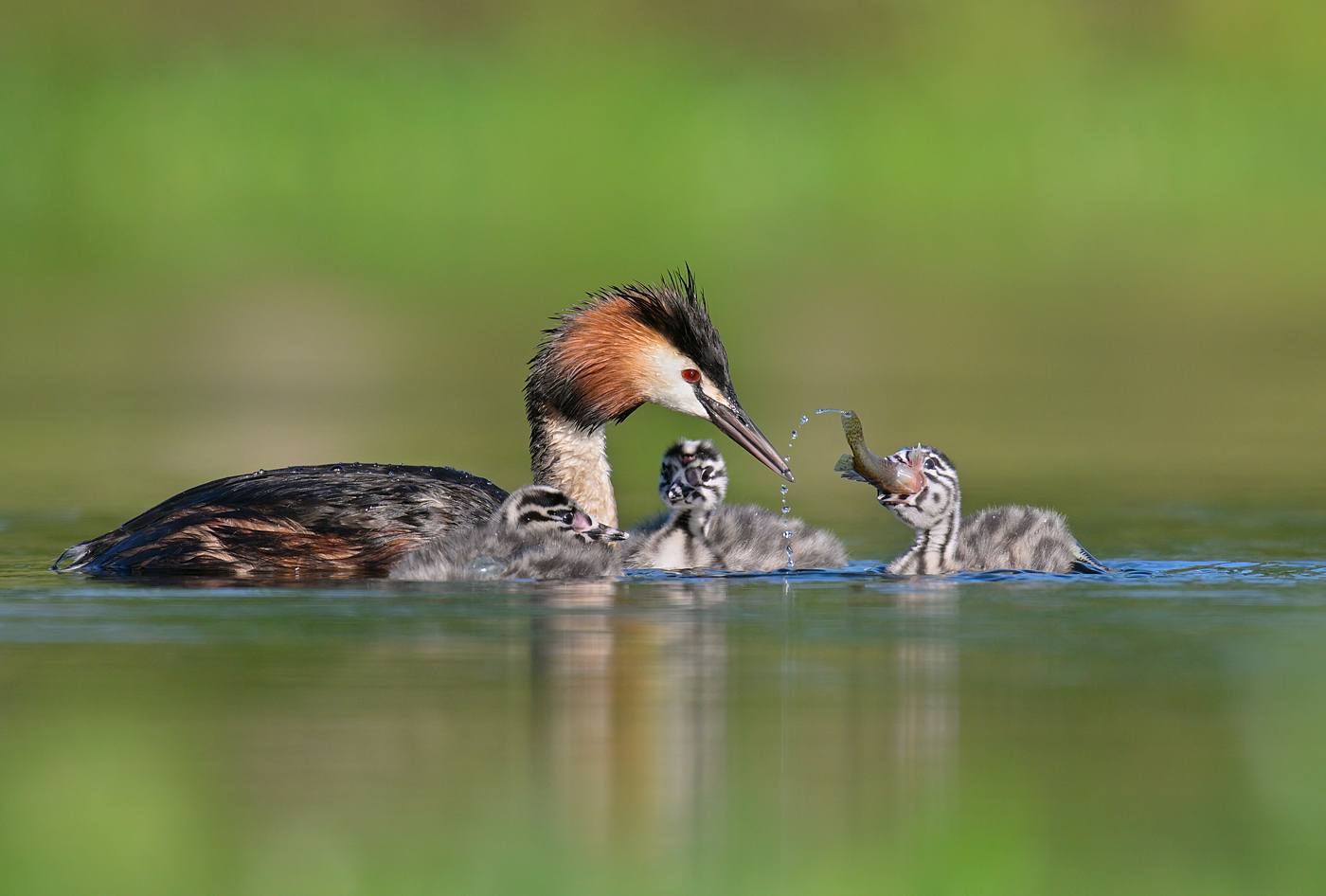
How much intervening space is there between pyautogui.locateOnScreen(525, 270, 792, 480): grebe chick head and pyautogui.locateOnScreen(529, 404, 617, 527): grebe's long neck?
0.08 ft

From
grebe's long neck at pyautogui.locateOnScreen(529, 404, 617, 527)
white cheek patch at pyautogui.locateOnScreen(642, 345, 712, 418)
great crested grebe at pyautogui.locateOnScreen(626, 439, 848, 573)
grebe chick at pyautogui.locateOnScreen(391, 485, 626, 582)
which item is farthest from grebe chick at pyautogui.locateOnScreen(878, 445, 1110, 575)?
grebe's long neck at pyautogui.locateOnScreen(529, 404, 617, 527)

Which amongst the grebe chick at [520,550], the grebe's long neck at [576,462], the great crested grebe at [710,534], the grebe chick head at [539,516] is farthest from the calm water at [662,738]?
the grebe's long neck at [576,462]

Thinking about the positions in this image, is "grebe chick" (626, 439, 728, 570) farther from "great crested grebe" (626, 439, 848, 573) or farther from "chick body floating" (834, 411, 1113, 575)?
"chick body floating" (834, 411, 1113, 575)

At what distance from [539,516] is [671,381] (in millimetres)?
1178

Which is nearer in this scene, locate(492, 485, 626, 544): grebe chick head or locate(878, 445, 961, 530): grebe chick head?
locate(492, 485, 626, 544): grebe chick head

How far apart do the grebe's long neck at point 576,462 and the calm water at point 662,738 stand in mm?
1299

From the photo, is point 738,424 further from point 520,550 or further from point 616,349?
point 520,550

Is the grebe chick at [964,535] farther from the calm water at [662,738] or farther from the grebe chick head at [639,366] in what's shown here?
the grebe chick head at [639,366]

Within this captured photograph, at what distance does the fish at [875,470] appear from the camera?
30.5 feet

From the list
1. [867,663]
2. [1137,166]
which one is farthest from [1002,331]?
[867,663]

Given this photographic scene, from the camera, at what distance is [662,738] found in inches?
246

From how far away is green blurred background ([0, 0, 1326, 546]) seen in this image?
624 inches

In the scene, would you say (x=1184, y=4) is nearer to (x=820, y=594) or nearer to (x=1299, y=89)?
(x=1299, y=89)

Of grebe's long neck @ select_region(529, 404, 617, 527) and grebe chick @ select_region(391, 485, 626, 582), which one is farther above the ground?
grebe's long neck @ select_region(529, 404, 617, 527)
